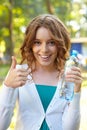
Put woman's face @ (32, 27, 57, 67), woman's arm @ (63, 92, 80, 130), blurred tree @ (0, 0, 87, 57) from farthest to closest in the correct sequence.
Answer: blurred tree @ (0, 0, 87, 57) → woman's face @ (32, 27, 57, 67) → woman's arm @ (63, 92, 80, 130)

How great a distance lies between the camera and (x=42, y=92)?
8.59 ft

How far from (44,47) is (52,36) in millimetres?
89

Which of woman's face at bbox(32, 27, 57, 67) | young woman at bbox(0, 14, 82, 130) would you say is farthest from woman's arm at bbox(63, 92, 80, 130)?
woman's face at bbox(32, 27, 57, 67)

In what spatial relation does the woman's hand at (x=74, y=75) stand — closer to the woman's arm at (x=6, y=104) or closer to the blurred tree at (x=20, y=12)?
the woman's arm at (x=6, y=104)

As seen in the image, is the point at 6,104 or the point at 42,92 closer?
the point at 6,104

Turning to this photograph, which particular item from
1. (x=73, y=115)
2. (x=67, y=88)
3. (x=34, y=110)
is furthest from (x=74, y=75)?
(x=34, y=110)

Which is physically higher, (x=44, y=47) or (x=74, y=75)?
(x=44, y=47)

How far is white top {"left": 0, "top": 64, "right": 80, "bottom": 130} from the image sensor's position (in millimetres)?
2463

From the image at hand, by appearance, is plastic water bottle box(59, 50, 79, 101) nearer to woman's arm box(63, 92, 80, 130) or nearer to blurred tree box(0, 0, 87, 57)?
woman's arm box(63, 92, 80, 130)

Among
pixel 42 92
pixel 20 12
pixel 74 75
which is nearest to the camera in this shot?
pixel 74 75

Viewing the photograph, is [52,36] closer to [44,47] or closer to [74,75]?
[44,47]

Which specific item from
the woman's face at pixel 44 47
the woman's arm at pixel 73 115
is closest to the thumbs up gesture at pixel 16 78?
the woman's face at pixel 44 47

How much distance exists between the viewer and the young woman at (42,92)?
2.47 metres

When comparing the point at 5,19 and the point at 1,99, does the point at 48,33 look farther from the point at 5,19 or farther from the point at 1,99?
the point at 5,19
